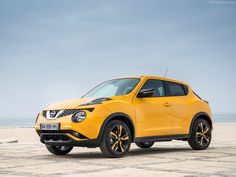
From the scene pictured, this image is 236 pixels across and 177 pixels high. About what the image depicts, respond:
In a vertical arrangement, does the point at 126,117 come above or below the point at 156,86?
below

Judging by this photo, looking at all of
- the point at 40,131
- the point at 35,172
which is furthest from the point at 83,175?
the point at 40,131

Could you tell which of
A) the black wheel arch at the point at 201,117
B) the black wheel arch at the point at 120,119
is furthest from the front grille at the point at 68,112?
the black wheel arch at the point at 201,117

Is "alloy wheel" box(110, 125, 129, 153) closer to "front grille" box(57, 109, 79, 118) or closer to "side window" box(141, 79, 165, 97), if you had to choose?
"front grille" box(57, 109, 79, 118)

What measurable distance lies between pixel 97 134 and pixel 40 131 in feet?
4.80

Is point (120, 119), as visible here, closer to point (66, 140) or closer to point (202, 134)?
point (66, 140)

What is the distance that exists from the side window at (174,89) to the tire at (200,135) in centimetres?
78

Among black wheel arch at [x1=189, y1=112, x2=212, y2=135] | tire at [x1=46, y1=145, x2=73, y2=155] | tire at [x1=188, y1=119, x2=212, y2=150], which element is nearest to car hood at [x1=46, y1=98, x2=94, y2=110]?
tire at [x1=46, y1=145, x2=73, y2=155]

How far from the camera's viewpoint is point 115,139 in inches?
381

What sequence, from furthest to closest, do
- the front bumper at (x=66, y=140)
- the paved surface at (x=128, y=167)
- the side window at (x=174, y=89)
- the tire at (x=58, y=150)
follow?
the side window at (x=174, y=89) → the tire at (x=58, y=150) → the front bumper at (x=66, y=140) → the paved surface at (x=128, y=167)

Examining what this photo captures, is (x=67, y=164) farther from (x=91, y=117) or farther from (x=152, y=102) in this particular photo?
(x=152, y=102)

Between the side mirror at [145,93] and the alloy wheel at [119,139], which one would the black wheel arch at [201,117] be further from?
the alloy wheel at [119,139]

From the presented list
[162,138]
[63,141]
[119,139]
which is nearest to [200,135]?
[162,138]

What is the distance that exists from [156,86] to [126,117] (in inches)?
57.0

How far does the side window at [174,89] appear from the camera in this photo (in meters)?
11.2
